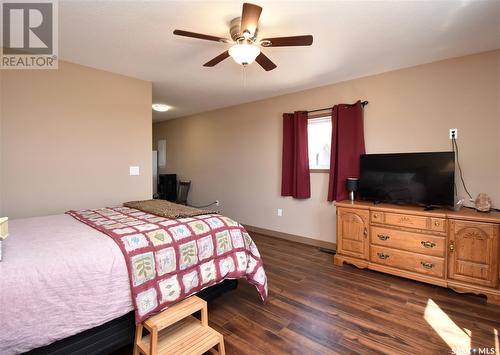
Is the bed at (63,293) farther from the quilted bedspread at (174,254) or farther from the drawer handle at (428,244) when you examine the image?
the drawer handle at (428,244)

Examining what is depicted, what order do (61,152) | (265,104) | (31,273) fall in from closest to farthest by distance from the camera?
1. (31,273)
2. (61,152)
3. (265,104)

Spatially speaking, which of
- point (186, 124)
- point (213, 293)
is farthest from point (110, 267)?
point (186, 124)

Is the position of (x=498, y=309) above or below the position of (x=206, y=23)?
below

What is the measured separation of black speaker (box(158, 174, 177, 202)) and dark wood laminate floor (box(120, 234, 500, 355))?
3.73 metres

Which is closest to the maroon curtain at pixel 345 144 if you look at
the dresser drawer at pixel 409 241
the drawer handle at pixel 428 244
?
the dresser drawer at pixel 409 241

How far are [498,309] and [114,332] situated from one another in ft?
9.79

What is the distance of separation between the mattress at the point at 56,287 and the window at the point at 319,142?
302 centimetres

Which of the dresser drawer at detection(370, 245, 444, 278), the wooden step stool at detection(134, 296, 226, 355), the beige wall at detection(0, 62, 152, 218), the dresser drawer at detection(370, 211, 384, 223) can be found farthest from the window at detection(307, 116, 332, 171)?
the wooden step stool at detection(134, 296, 226, 355)

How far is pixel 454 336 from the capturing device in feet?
5.65

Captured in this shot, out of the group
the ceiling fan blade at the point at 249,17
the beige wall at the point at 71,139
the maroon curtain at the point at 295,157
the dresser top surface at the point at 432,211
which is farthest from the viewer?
the maroon curtain at the point at 295,157

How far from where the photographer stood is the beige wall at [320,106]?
2.54 metres

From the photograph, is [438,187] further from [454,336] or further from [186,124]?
[186,124]

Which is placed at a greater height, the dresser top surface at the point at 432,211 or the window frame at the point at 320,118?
the window frame at the point at 320,118

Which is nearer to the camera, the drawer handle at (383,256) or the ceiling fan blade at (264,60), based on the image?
the ceiling fan blade at (264,60)
